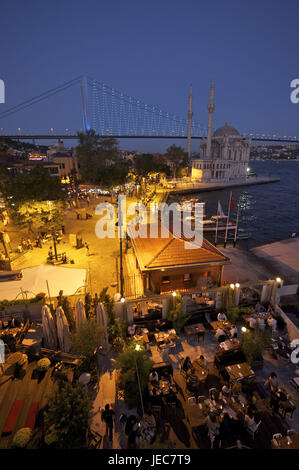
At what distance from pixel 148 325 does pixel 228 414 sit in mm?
4246

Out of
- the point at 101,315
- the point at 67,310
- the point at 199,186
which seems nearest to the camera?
the point at 101,315

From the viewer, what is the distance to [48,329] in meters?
8.11

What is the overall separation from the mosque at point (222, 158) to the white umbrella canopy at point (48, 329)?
251ft

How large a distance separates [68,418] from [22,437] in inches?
47.7

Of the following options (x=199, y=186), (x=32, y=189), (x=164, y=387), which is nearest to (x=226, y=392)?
(x=164, y=387)

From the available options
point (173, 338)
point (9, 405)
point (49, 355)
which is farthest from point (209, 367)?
point (9, 405)

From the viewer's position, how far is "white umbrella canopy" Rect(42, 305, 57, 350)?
26.2 ft

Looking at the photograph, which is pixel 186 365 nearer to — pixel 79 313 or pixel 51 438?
pixel 79 313

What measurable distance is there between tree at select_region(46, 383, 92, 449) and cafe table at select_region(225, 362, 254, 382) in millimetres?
4464

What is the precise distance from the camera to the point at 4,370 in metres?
7.15

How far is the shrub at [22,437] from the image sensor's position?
205 inches

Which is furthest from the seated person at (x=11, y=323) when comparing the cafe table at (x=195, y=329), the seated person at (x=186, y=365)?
the cafe table at (x=195, y=329)
